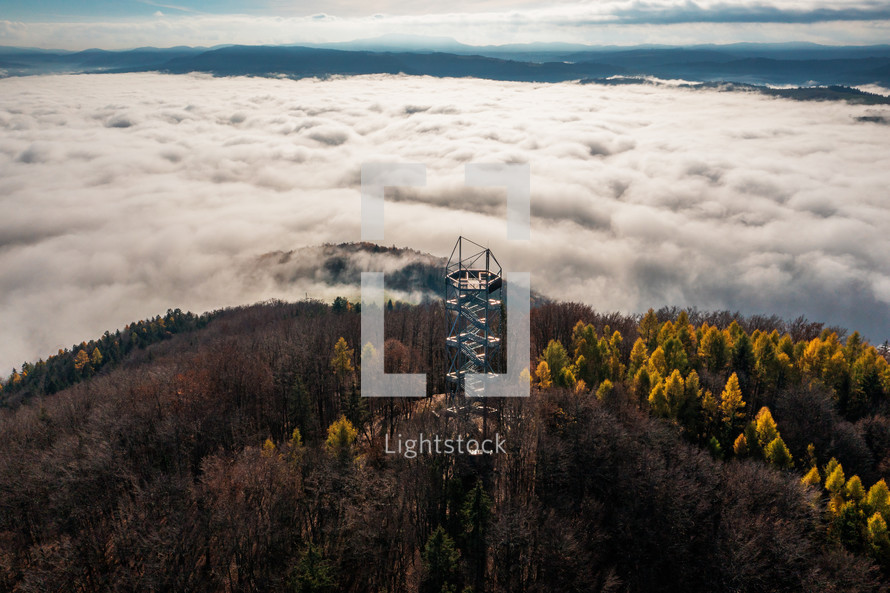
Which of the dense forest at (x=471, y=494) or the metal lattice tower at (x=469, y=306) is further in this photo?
the metal lattice tower at (x=469, y=306)

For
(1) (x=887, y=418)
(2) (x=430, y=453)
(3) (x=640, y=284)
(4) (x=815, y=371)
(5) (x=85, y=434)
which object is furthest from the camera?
(3) (x=640, y=284)

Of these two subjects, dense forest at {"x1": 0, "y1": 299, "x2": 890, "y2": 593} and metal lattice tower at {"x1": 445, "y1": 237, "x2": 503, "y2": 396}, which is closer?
dense forest at {"x1": 0, "y1": 299, "x2": 890, "y2": 593}

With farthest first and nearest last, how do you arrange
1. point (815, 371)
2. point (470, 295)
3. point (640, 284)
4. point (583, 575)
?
point (640, 284), point (815, 371), point (470, 295), point (583, 575)

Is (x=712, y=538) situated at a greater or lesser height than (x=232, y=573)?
greater

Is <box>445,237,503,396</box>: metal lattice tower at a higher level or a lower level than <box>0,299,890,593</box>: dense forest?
higher

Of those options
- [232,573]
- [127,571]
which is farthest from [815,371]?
[127,571]

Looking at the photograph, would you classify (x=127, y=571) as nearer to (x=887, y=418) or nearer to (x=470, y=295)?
(x=470, y=295)

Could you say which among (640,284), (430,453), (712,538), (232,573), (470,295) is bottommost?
(640,284)

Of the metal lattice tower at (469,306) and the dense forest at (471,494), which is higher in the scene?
the metal lattice tower at (469,306)

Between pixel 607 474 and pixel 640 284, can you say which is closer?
pixel 607 474
